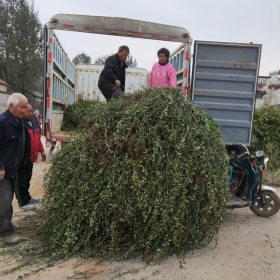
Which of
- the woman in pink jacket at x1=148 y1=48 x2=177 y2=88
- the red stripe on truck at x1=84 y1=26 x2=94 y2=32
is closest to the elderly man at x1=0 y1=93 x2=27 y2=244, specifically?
the red stripe on truck at x1=84 y1=26 x2=94 y2=32

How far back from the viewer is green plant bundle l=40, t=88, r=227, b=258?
3.09m

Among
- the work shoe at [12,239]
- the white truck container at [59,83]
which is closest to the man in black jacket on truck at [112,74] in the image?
the white truck container at [59,83]

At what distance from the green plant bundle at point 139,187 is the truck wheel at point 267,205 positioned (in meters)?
1.52

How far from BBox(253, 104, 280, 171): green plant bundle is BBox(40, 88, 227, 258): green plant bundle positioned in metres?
5.18

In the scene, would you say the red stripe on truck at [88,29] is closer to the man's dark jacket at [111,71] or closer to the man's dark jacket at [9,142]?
the man's dark jacket at [111,71]

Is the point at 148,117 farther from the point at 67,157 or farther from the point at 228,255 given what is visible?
the point at 228,255

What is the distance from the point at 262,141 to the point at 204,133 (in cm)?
546

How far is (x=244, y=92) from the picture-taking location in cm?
580

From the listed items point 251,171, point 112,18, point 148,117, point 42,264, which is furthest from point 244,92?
point 42,264

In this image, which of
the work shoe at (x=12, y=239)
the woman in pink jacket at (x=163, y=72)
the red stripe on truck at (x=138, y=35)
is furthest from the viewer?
the red stripe on truck at (x=138, y=35)

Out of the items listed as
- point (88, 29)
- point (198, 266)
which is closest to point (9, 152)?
point (198, 266)

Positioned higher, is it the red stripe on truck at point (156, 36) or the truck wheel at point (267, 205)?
the red stripe on truck at point (156, 36)

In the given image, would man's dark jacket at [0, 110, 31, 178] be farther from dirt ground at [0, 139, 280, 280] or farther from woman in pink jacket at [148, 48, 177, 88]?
woman in pink jacket at [148, 48, 177, 88]

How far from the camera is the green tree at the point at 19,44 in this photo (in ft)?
90.9
